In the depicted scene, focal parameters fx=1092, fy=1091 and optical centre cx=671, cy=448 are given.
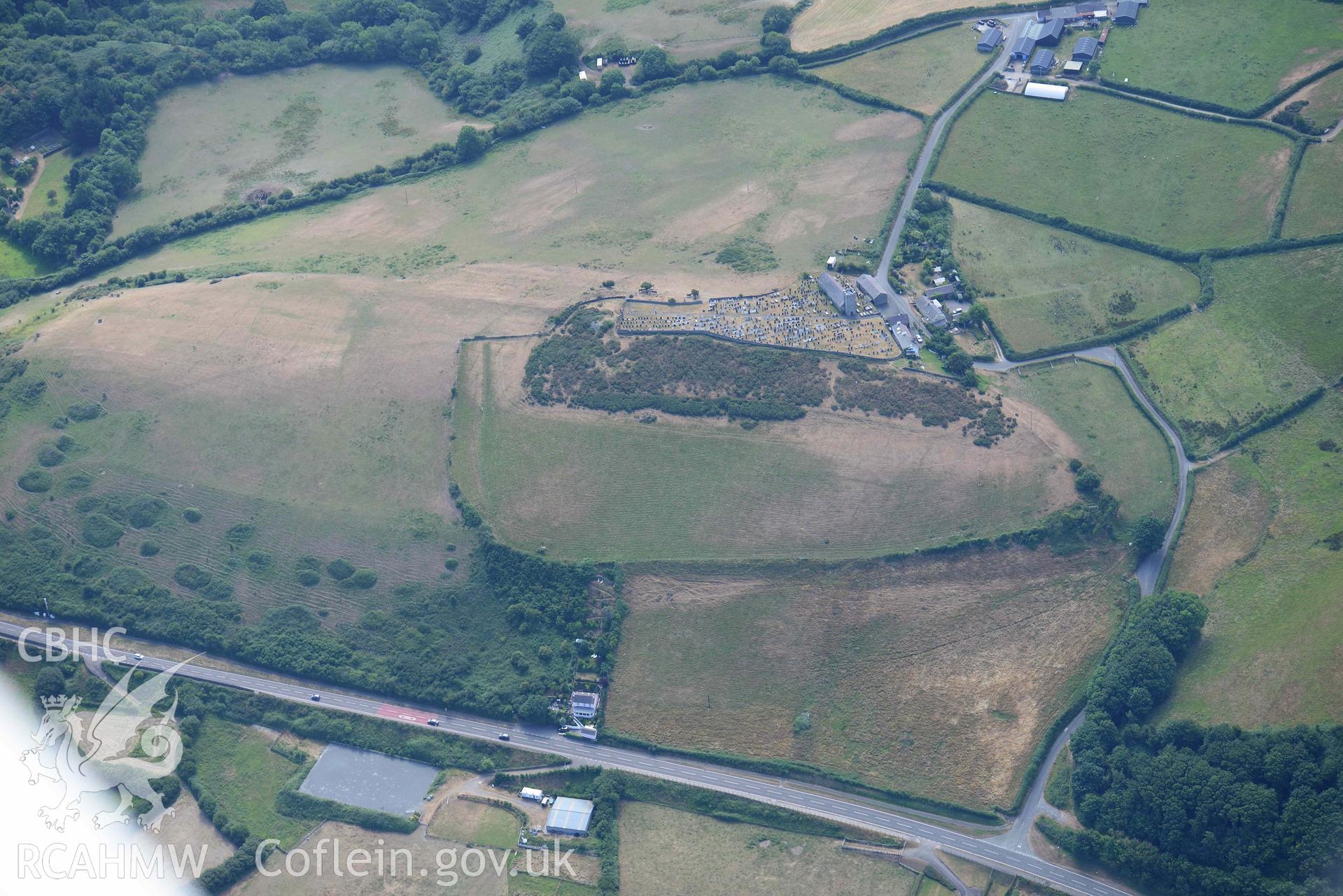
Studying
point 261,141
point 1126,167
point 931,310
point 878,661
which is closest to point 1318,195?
point 1126,167

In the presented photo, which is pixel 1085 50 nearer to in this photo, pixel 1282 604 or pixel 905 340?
pixel 905 340

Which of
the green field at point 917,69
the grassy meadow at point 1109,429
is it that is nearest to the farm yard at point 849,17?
the green field at point 917,69

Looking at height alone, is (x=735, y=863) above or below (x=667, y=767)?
below

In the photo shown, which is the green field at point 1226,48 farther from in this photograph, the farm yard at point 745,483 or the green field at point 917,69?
the farm yard at point 745,483

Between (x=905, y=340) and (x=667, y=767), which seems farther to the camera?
(x=905, y=340)

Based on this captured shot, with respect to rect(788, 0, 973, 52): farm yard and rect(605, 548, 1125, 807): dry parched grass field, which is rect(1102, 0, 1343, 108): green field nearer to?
rect(788, 0, 973, 52): farm yard

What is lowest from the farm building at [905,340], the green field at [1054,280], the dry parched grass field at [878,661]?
the dry parched grass field at [878,661]
